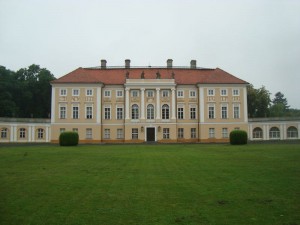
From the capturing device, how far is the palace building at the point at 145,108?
51.8 m

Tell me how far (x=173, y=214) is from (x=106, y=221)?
1.47m

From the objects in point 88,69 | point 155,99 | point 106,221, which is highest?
point 88,69

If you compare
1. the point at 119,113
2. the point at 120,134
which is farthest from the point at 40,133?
the point at 119,113

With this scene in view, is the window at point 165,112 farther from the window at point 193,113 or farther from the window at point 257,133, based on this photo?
the window at point 257,133

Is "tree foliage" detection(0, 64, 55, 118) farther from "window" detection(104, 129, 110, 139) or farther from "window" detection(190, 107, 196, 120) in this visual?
"window" detection(190, 107, 196, 120)

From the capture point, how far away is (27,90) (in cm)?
6612

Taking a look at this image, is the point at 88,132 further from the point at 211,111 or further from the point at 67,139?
the point at 211,111

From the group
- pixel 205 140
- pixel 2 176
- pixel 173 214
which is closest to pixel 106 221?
pixel 173 214

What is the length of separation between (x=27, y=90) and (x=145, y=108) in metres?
26.7

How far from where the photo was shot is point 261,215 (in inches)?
290

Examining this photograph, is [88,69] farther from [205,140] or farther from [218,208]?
[218,208]

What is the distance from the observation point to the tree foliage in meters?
62.0

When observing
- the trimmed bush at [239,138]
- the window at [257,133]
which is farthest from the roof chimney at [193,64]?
the trimmed bush at [239,138]

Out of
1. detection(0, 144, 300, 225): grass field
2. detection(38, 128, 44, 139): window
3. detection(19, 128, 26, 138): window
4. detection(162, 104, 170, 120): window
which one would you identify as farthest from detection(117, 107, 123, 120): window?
detection(0, 144, 300, 225): grass field
